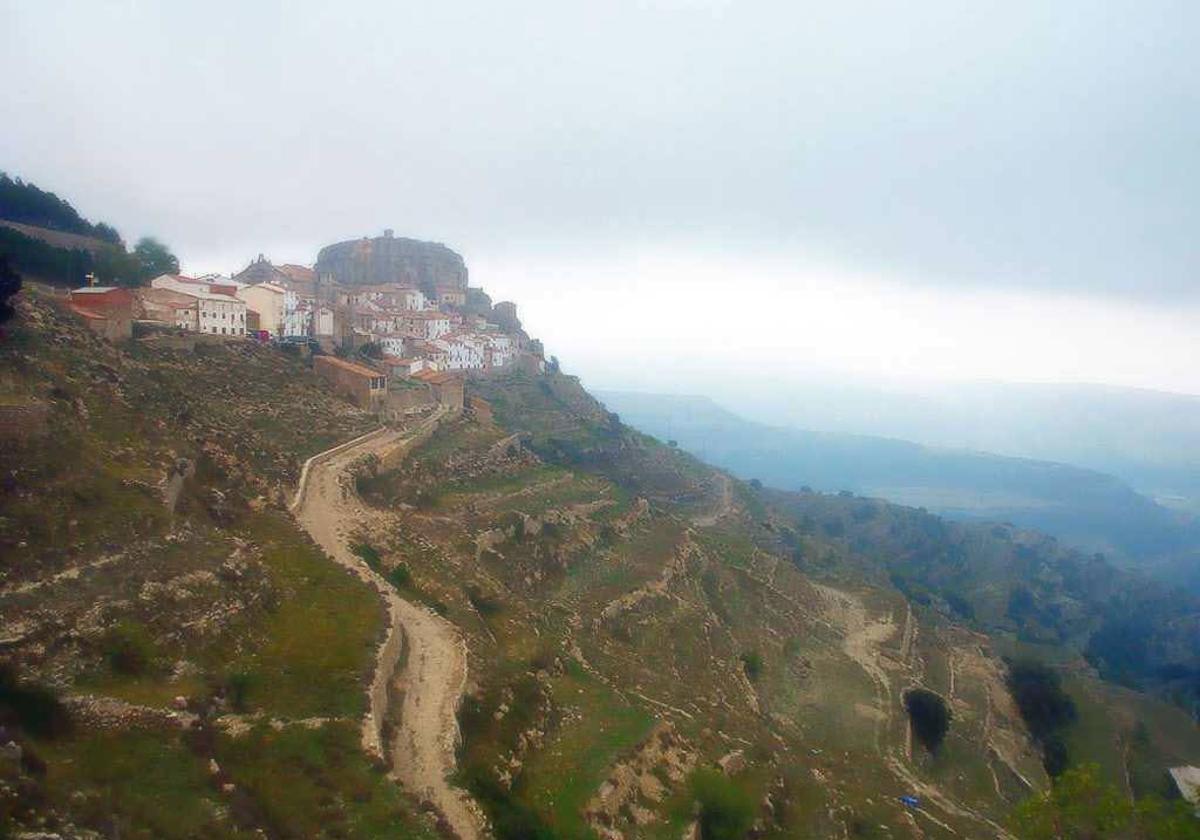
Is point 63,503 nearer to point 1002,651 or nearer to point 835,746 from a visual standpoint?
point 835,746

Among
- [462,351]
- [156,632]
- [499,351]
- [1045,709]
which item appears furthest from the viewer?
[499,351]

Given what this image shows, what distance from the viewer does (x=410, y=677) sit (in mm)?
22188

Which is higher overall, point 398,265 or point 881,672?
point 398,265

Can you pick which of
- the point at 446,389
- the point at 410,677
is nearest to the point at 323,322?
the point at 446,389

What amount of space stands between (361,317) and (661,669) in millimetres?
56495

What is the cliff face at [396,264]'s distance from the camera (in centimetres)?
11038

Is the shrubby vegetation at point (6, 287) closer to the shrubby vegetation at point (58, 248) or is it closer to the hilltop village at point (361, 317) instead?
the hilltop village at point (361, 317)

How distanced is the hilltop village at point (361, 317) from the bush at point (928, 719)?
40035 millimetres

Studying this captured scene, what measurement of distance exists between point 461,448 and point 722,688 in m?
23.4

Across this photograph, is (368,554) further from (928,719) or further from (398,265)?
(398,265)

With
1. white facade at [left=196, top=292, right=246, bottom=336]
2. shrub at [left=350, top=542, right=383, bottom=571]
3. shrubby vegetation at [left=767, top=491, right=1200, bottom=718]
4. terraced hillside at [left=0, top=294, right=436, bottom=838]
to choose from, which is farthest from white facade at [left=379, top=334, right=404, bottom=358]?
shrubby vegetation at [left=767, top=491, right=1200, bottom=718]

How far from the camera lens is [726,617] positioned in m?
50.0

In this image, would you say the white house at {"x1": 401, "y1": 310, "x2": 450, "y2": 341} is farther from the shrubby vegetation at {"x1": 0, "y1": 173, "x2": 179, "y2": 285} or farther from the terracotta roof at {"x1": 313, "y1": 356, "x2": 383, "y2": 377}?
the terracotta roof at {"x1": 313, "y1": 356, "x2": 383, "y2": 377}

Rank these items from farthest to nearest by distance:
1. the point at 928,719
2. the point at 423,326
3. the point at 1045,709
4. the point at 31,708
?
the point at 423,326 < the point at 1045,709 < the point at 928,719 < the point at 31,708
